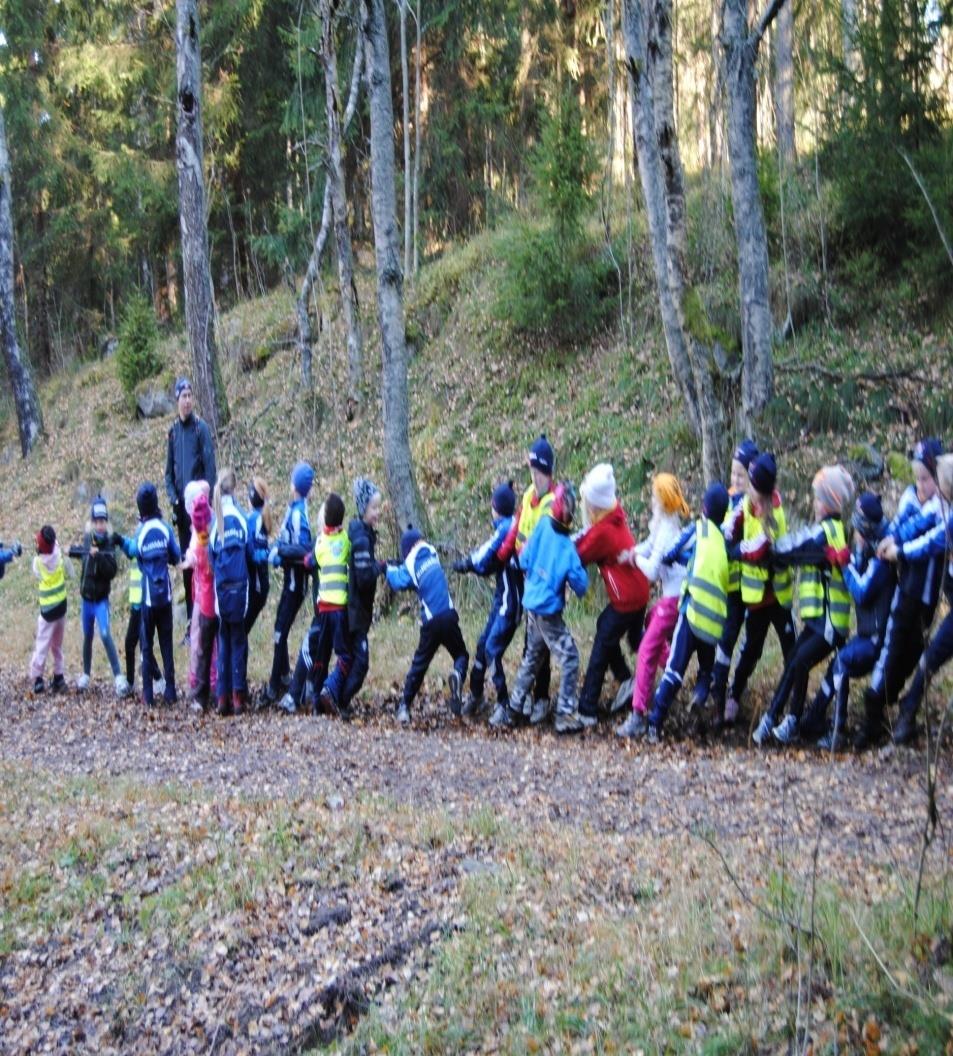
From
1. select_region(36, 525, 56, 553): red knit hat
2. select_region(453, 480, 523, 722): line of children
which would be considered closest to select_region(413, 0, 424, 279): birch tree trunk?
select_region(36, 525, 56, 553): red knit hat

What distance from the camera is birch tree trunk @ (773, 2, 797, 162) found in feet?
62.5

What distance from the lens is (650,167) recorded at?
12992 millimetres

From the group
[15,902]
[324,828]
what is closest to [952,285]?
[324,828]

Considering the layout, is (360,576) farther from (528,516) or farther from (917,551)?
(917,551)

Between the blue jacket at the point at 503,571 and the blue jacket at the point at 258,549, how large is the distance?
2.68 meters

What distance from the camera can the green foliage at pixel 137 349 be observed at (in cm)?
2769

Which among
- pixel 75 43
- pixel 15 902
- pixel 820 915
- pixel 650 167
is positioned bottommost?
pixel 15 902

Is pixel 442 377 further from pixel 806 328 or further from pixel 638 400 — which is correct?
pixel 806 328

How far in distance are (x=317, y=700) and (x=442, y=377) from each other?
1156 centimetres

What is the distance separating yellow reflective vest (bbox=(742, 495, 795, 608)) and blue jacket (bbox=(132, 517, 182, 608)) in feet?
21.3

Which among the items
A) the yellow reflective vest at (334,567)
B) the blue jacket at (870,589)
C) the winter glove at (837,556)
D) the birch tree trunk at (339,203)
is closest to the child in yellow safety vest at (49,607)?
the yellow reflective vest at (334,567)

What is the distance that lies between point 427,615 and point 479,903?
4816mm

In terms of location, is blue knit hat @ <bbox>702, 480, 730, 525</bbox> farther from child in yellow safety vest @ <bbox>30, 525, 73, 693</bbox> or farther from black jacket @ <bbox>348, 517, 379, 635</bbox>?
child in yellow safety vest @ <bbox>30, 525, 73, 693</bbox>

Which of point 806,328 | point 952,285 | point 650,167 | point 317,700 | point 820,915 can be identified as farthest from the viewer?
point 806,328
